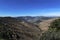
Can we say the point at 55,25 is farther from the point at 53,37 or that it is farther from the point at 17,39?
the point at 17,39

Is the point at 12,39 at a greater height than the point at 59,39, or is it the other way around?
the point at 59,39

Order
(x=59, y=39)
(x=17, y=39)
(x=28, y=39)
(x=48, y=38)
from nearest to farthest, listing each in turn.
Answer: (x=59, y=39) < (x=48, y=38) < (x=17, y=39) < (x=28, y=39)

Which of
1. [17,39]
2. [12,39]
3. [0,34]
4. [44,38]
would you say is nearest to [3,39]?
[0,34]

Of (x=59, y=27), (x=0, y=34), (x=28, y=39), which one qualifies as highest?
(x=59, y=27)

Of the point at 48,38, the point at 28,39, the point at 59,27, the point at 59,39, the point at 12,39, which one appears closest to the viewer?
the point at 59,39

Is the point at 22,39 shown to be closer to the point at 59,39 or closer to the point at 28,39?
the point at 28,39

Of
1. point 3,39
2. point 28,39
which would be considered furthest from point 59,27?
point 28,39

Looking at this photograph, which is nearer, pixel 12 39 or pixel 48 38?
pixel 48 38

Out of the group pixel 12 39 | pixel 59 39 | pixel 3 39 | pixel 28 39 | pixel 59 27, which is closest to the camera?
pixel 59 39

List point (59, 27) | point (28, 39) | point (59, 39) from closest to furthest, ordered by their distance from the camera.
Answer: point (59, 39)
point (59, 27)
point (28, 39)
